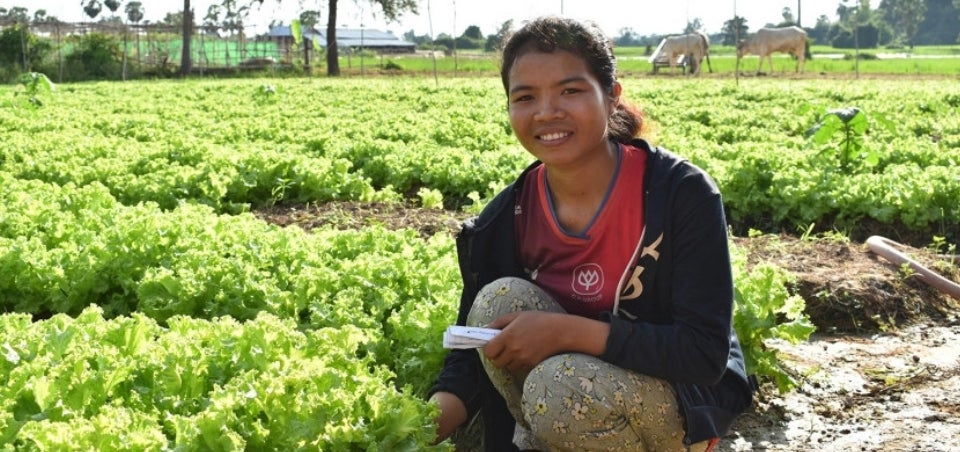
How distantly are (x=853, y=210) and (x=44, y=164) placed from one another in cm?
728

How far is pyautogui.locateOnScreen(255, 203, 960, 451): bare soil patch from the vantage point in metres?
4.54

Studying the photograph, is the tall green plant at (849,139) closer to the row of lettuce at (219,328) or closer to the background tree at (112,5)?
the row of lettuce at (219,328)

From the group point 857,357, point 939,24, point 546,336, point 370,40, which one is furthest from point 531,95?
point 939,24

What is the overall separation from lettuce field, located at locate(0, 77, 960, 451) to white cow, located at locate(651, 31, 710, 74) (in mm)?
25657

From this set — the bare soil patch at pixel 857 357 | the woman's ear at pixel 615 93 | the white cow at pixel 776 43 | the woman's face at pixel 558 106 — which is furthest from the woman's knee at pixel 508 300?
the white cow at pixel 776 43

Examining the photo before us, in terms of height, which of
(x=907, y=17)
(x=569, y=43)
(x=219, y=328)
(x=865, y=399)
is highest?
(x=907, y=17)

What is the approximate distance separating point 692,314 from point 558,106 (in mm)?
748

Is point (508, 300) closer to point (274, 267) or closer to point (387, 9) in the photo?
point (274, 267)

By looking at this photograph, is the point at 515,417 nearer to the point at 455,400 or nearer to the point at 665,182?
the point at 455,400

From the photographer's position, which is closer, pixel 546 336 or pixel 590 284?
pixel 546 336

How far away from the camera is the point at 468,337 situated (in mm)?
3189

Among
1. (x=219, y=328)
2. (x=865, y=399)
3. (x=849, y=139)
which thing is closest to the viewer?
(x=219, y=328)

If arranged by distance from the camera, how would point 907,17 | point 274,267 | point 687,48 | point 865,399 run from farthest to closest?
point 907,17 < point 687,48 < point 274,267 < point 865,399

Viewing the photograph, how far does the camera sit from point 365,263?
5.23 metres
